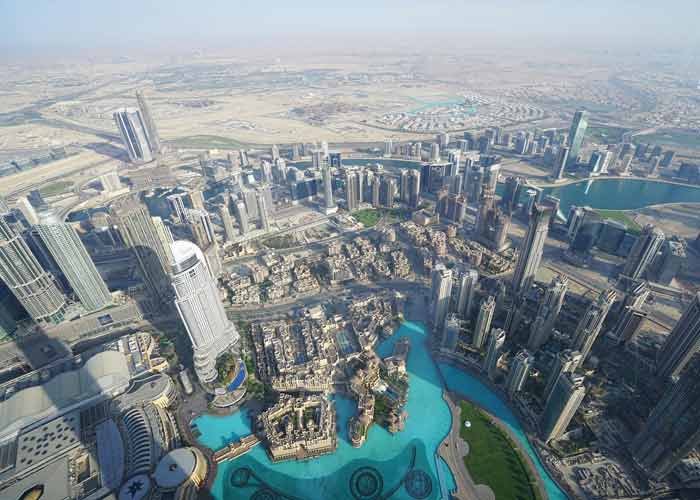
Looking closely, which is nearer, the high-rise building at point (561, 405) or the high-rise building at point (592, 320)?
the high-rise building at point (561, 405)

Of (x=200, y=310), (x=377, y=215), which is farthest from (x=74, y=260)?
(x=377, y=215)

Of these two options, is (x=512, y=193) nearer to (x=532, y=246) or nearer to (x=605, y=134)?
(x=532, y=246)

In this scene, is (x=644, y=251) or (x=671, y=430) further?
(x=644, y=251)

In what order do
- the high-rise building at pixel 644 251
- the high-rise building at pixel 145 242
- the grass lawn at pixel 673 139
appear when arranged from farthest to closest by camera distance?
1. the grass lawn at pixel 673 139
2. the high-rise building at pixel 644 251
3. the high-rise building at pixel 145 242

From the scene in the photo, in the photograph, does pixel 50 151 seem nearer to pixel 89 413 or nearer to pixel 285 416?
pixel 89 413

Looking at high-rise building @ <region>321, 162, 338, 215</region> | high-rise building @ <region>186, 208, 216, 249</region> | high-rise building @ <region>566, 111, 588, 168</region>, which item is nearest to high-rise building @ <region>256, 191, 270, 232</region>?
high-rise building @ <region>186, 208, 216, 249</region>

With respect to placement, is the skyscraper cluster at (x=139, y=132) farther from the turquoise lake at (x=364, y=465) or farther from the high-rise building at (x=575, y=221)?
the high-rise building at (x=575, y=221)

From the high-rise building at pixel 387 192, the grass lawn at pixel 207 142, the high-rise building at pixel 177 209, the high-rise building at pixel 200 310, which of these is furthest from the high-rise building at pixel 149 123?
the high-rise building at pixel 200 310
